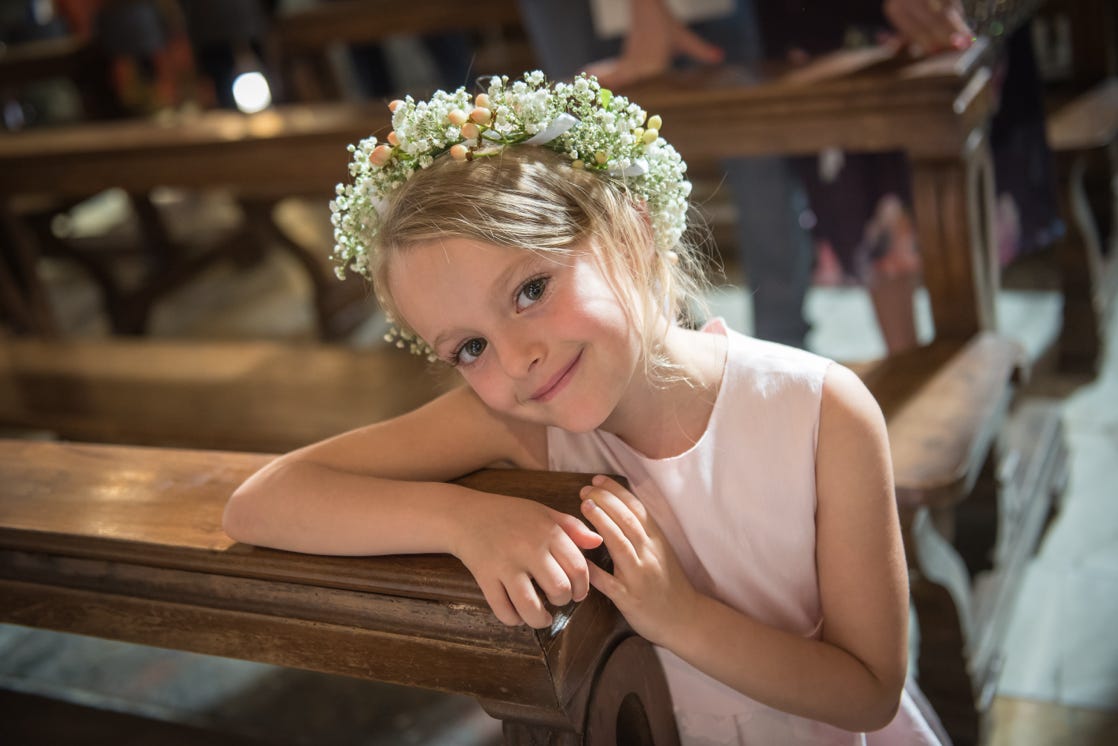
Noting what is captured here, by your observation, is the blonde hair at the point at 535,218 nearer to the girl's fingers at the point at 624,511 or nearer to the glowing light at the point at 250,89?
the girl's fingers at the point at 624,511

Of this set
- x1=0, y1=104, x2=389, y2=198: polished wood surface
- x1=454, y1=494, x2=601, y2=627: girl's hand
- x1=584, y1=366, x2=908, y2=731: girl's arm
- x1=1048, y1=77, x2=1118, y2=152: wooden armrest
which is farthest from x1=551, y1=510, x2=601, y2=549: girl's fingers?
x1=1048, y1=77, x2=1118, y2=152: wooden armrest

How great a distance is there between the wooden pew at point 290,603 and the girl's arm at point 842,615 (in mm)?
86

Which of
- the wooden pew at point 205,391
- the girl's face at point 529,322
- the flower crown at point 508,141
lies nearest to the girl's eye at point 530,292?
the girl's face at point 529,322

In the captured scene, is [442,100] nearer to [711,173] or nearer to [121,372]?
[121,372]

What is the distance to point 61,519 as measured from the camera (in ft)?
3.95

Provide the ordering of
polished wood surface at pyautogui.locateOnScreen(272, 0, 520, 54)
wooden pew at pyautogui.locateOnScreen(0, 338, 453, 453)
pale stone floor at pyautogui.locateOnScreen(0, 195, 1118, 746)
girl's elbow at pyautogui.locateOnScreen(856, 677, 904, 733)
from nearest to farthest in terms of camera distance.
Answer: girl's elbow at pyautogui.locateOnScreen(856, 677, 904, 733)
pale stone floor at pyautogui.locateOnScreen(0, 195, 1118, 746)
wooden pew at pyautogui.locateOnScreen(0, 338, 453, 453)
polished wood surface at pyautogui.locateOnScreen(272, 0, 520, 54)

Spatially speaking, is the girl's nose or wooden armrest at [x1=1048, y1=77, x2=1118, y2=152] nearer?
the girl's nose

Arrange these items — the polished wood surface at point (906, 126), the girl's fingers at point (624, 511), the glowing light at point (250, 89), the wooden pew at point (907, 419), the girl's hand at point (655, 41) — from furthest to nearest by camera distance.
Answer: the glowing light at point (250, 89) → the girl's hand at point (655, 41) → the polished wood surface at point (906, 126) → the wooden pew at point (907, 419) → the girl's fingers at point (624, 511)

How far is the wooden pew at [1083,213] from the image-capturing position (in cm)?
285

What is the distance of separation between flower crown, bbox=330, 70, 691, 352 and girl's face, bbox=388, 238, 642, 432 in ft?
0.32

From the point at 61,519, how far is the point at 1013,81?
217 cm

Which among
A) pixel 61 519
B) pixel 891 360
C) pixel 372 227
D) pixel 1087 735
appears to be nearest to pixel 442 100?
pixel 372 227

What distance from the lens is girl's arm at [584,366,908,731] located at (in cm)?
112

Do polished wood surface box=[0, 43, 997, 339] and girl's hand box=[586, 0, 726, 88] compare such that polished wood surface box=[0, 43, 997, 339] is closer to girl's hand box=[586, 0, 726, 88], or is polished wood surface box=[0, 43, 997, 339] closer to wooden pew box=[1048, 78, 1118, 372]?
girl's hand box=[586, 0, 726, 88]
